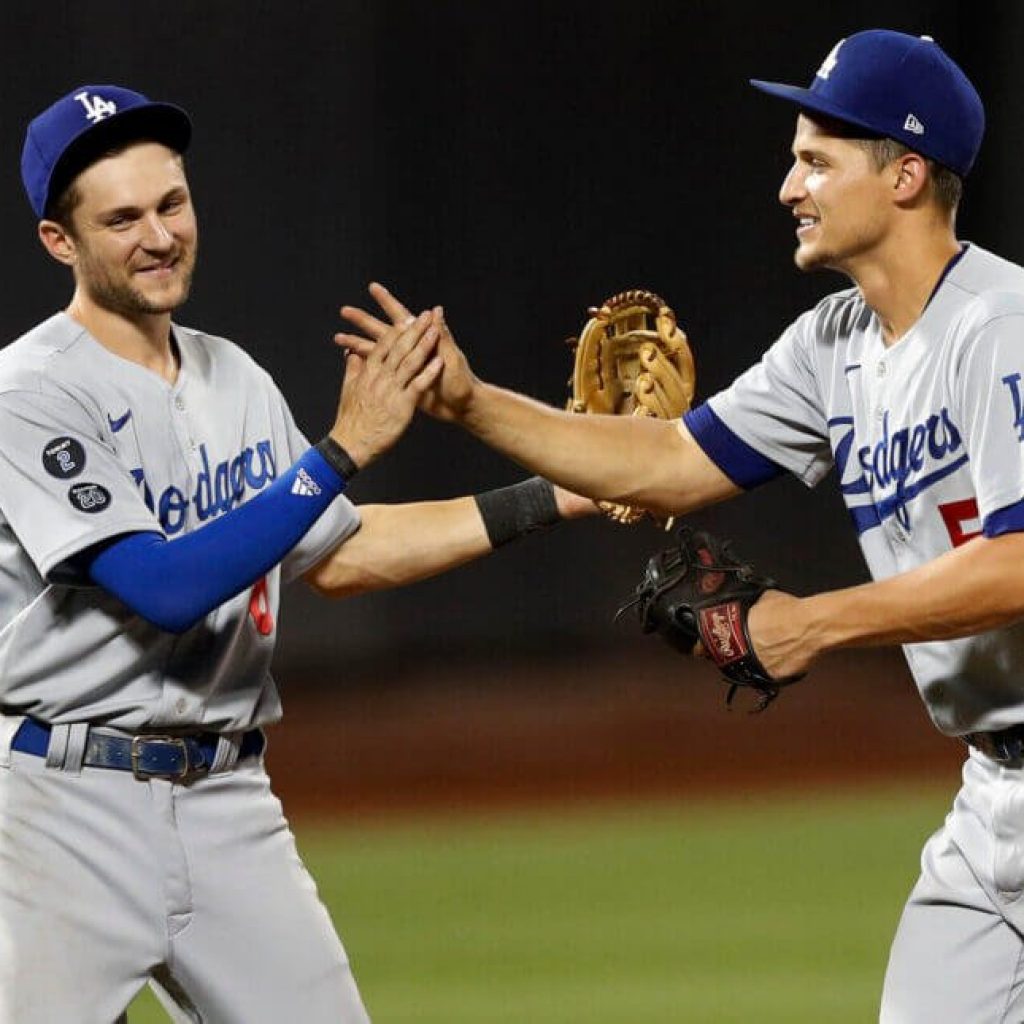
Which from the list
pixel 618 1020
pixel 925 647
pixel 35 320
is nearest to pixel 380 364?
pixel 925 647

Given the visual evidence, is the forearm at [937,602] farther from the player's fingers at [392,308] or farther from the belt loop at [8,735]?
the belt loop at [8,735]

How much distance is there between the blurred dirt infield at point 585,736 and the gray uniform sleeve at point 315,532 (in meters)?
5.09

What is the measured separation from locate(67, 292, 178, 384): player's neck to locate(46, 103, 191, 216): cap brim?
22 cm

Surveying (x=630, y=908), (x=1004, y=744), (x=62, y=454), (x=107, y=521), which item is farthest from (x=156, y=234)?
(x=630, y=908)

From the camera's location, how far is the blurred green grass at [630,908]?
5.88 m

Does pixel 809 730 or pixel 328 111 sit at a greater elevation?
pixel 328 111

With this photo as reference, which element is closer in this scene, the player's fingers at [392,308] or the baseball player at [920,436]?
the baseball player at [920,436]

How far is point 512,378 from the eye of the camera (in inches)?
463

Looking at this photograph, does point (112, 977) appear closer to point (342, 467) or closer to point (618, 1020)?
point (342, 467)

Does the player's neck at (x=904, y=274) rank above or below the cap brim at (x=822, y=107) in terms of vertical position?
below

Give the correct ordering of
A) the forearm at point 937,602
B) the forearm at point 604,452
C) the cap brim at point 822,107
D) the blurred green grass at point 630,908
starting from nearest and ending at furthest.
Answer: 1. the forearm at point 937,602
2. the cap brim at point 822,107
3. the forearm at point 604,452
4. the blurred green grass at point 630,908

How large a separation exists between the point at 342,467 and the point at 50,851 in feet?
2.76

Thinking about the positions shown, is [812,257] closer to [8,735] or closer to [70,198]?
[70,198]

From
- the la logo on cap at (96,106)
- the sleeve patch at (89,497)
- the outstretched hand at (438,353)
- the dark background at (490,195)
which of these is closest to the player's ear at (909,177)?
the outstretched hand at (438,353)
